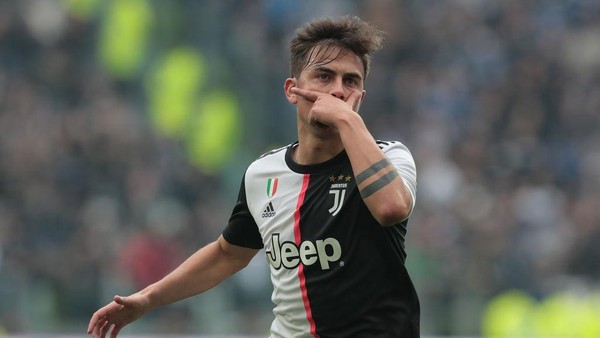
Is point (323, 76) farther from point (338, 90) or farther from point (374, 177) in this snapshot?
point (374, 177)

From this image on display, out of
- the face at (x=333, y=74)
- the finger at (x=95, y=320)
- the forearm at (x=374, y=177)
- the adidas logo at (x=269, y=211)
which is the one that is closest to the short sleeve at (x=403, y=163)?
the forearm at (x=374, y=177)

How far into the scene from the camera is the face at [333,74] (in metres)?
4.55

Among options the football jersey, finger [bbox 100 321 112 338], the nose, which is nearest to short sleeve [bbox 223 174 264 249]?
the football jersey

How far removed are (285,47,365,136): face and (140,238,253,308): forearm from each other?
830 millimetres

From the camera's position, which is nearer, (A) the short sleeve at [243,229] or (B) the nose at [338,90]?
(B) the nose at [338,90]

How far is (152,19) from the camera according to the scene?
15539 millimetres

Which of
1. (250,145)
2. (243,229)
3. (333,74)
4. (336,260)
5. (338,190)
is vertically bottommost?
(336,260)

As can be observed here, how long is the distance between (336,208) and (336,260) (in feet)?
0.65

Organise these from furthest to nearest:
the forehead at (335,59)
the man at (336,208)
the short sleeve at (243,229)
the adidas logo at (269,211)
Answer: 1. the short sleeve at (243,229)
2. the adidas logo at (269,211)
3. the forehead at (335,59)
4. the man at (336,208)

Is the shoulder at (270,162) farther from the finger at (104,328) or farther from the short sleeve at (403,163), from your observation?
the finger at (104,328)

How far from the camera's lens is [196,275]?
514 centimetres

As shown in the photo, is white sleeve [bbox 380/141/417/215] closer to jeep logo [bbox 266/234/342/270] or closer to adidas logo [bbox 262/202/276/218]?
jeep logo [bbox 266/234/342/270]

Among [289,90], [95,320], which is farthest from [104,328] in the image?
[289,90]

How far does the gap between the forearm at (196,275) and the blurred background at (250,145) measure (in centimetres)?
521
